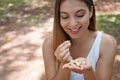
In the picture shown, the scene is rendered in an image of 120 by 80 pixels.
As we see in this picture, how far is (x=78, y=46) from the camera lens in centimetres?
246

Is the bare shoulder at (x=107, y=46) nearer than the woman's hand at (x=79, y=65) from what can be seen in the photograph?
No

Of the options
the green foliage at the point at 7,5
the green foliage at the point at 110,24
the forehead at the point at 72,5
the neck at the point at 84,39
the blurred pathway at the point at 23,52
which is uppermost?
the forehead at the point at 72,5

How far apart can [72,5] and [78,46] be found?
47cm

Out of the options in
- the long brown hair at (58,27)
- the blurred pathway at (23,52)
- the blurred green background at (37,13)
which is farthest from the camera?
the blurred green background at (37,13)

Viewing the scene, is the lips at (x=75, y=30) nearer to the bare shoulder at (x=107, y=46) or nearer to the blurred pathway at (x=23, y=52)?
the bare shoulder at (x=107, y=46)

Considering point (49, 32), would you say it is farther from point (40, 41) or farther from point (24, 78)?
point (24, 78)

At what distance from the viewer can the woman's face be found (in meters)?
2.08

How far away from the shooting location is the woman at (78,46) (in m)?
2.08

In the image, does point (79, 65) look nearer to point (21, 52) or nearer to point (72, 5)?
point (72, 5)

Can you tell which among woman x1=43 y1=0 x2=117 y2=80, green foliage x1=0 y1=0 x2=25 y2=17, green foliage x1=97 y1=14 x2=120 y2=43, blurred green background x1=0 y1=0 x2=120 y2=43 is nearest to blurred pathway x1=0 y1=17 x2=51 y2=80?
blurred green background x1=0 y1=0 x2=120 y2=43

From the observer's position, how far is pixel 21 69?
14.1ft

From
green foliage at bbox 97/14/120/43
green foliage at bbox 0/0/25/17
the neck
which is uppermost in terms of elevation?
the neck

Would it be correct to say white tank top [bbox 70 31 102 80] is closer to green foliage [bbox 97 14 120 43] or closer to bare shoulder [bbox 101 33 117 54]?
bare shoulder [bbox 101 33 117 54]

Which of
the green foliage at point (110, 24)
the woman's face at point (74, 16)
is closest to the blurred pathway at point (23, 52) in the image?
the green foliage at point (110, 24)
